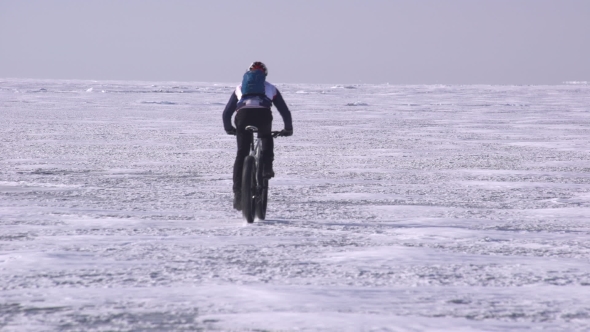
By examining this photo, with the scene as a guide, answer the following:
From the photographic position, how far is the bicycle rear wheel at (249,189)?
23.9ft

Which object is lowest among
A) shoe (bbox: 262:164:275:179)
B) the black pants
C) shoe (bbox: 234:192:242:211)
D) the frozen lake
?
the frozen lake

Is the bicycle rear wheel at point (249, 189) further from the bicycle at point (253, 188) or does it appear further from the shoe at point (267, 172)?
the shoe at point (267, 172)

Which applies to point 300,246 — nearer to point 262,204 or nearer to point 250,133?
point 262,204

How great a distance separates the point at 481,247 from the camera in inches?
246

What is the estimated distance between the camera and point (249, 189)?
7.36 meters

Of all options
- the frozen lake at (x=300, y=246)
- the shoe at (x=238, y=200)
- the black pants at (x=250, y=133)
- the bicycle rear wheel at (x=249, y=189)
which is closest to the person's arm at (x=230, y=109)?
the black pants at (x=250, y=133)

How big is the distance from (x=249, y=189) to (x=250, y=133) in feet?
1.87

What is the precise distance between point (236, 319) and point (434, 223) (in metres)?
3.72

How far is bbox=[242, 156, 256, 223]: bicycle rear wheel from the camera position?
7297 millimetres

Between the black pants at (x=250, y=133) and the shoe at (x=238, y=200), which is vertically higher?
the black pants at (x=250, y=133)

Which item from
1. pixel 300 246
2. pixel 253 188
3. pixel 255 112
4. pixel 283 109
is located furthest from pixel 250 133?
pixel 300 246

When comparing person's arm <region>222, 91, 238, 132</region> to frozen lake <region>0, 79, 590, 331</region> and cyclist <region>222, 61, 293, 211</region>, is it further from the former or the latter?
frozen lake <region>0, 79, 590, 331</region>

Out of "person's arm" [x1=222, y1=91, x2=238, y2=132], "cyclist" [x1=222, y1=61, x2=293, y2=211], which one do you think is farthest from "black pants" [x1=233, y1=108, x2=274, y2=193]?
"person's arm" [x1=222, y1=91, x2=238, y2=132]

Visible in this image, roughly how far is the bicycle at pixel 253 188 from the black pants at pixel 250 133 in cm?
6
